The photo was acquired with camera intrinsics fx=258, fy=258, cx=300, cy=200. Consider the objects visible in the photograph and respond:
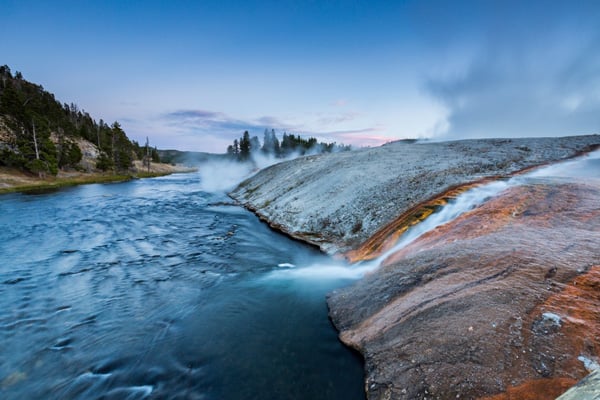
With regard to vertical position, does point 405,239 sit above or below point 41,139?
below

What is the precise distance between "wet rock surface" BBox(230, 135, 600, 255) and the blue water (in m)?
2.42

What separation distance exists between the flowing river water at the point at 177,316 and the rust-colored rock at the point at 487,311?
115 cm

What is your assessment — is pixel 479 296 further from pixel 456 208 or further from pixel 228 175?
pixel 228 175

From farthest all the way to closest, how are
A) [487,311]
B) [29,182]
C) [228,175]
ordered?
1. [228,175]
2. [29,182]
3. [487,311]

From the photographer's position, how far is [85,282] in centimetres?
1028

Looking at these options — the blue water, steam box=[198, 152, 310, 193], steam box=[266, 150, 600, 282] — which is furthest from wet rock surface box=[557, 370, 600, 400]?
steam box=[198, 152, 310, 193]

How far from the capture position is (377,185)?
17266 mm

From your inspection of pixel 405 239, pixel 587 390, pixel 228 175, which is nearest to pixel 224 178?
pixel 228 175

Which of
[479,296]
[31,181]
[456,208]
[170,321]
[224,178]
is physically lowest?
[170,321]

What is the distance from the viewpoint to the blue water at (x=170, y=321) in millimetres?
5531

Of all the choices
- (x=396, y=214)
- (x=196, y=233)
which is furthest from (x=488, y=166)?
(x=196, y=233)

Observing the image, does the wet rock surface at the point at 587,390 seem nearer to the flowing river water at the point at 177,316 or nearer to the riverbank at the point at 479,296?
the riverbank at the point at 479,296

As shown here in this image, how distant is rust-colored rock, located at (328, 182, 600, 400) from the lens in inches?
155

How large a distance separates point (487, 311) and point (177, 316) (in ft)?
26.8
